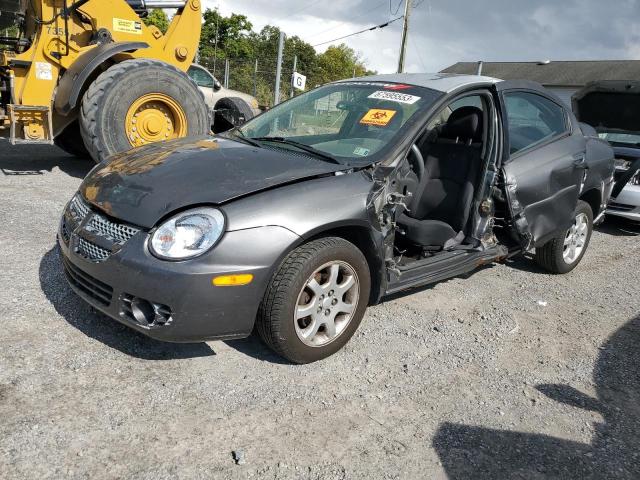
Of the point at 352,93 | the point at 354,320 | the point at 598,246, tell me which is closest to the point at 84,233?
the point at 354,320

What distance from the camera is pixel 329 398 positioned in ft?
8.89

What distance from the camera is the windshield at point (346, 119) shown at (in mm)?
3346

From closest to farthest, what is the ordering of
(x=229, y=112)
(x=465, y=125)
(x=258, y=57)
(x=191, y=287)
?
(x=191, y=287) → (x=465, y=125) → (x=229, y=112) → (x=258, y=57)

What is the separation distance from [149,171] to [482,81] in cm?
252

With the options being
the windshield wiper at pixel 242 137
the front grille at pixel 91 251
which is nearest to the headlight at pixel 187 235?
the front grille at pixel 91 251

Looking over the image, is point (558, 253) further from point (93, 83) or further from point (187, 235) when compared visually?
point (93, 83)

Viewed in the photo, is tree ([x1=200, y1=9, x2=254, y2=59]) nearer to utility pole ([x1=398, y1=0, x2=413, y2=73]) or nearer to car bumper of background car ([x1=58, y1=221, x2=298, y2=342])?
utility pole ([x1=398, y1=0, x2=413, y2=73])

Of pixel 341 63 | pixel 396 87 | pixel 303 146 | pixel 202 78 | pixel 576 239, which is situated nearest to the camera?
pixel 303 146

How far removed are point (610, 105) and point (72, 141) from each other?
816 cm

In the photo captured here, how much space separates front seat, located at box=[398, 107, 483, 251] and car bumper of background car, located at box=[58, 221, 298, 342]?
1.50 m

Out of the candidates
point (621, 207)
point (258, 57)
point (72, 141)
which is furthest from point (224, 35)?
point (621, 207)

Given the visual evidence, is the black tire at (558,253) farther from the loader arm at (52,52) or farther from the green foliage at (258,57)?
the green foliage at (258,57)

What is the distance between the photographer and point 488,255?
13.0 ft

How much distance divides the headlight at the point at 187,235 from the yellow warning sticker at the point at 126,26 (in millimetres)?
5436
